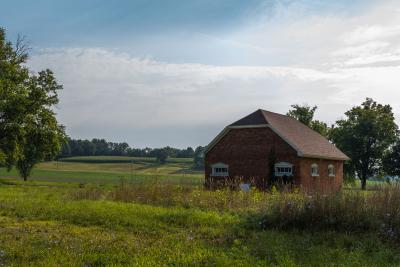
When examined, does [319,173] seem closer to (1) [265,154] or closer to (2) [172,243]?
(1) [265,154]

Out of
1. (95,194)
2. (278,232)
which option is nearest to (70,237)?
(278,232)

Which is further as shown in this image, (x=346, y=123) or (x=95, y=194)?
(x=346, y=123)

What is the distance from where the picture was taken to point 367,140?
2295 inches

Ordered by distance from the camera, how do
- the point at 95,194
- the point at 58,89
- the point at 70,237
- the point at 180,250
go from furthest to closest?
the point at 58,89
the point at 95,194
the point at 70,237
the point at 180,250

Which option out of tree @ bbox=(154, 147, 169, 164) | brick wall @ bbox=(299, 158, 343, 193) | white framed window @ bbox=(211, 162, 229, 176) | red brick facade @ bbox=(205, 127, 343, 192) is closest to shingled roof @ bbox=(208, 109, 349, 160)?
red brick facade @ bbox=(205, 127, 343, 192)

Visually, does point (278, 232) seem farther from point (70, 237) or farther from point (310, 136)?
point (310, 136)

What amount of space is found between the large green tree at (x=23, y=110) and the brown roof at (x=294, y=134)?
17.2m

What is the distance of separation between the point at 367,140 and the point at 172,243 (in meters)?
54.2

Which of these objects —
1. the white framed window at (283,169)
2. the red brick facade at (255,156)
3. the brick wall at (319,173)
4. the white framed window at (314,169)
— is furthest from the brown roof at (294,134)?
the white framed window at (283,169)

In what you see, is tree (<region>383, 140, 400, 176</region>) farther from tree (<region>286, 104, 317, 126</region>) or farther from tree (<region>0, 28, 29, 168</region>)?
tree (<region>0, 28, 29, 168</region>)

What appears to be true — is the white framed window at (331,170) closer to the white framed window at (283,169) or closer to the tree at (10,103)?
the white framed window at (283,169)

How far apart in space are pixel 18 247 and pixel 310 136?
32552 millimetres

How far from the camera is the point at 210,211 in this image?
1412 cm

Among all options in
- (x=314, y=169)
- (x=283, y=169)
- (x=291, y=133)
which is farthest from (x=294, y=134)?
(x=283, y=169)
